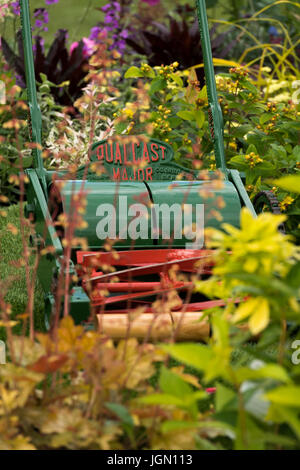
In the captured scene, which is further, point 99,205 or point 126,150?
point 126,150

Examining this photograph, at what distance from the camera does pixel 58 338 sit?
2.04 metres

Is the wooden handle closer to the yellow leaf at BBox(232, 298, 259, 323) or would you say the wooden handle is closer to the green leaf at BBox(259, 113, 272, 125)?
the yellow leaf at BBox(232, 298, 259, 323)

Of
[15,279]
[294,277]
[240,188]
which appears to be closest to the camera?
[294,277]

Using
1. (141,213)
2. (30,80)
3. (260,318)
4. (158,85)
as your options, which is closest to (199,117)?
(158,85)

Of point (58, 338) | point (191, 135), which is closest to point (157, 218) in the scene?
point (58, 338)

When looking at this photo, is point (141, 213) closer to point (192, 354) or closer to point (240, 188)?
point (240, 188)

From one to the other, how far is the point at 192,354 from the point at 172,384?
0.17 m

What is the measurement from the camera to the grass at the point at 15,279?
3287 mm

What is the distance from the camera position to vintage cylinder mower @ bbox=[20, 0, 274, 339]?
9.11ft

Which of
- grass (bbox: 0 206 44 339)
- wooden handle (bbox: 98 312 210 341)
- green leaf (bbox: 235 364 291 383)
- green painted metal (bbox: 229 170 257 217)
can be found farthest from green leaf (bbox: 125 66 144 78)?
green leaf (bbox: 235 364 291 383)

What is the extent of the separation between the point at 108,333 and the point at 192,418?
0.86 metres

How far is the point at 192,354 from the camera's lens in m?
1.78

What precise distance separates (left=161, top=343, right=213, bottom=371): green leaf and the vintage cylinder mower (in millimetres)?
844
